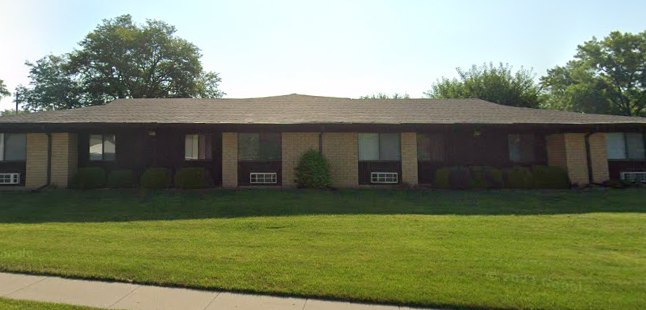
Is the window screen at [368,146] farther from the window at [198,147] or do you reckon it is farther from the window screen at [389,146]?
the window at [198,147]

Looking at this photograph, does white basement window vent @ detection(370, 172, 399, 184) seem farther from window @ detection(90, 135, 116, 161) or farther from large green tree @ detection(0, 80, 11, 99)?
large green tree @ detection(0, 80, 11, 99)

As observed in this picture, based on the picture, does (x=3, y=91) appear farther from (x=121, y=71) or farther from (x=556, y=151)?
(x=556, y=151)

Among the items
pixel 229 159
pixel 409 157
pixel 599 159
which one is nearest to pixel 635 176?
pixel 599 159

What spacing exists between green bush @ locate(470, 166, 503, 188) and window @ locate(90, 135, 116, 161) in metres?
14.6

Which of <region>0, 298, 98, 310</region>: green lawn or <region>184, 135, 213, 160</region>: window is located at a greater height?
<region>184, 135, 213, 160</region>: window

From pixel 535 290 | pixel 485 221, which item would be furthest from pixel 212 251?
pixel 485 221

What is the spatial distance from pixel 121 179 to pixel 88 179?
1.08 m

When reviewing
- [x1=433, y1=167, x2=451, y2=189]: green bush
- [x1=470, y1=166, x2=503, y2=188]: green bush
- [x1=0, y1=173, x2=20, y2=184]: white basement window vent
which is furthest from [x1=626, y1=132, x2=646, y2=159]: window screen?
[x1=0, y1=173, x2=20, y2=184]: white basement window vent

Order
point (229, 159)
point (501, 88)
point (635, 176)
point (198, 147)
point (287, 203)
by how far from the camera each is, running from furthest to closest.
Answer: point (501, 88)
point (198, 147)
point (635, 176)
point (229, 159)
point (287, 203)

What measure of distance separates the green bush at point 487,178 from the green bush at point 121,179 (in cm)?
1331

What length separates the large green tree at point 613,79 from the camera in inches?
1205

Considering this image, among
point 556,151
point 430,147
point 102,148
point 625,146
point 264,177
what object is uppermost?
point 102,148

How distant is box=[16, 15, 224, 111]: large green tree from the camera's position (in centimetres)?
3222

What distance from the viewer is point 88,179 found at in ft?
39.8
